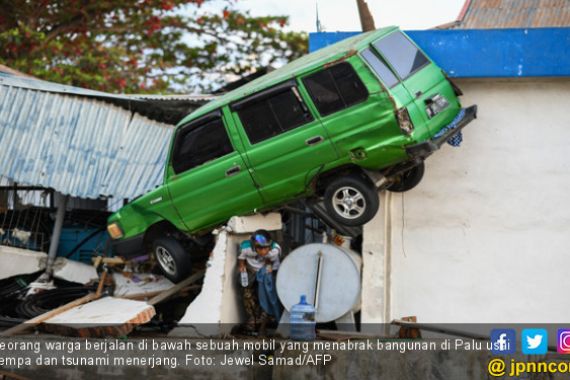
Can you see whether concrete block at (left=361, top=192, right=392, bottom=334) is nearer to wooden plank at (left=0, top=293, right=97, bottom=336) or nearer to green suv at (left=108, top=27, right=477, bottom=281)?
green suv at (left=108, top=27, right=477, bottom=281)

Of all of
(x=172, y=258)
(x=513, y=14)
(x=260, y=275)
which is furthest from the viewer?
(x=513, y=14)

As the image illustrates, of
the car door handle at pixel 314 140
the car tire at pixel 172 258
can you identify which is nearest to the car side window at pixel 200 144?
the car tire at pixel 172 258

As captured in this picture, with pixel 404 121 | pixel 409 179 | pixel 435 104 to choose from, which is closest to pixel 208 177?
pixel 409 179

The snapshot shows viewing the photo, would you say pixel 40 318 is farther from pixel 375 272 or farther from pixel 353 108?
pixel 353 108

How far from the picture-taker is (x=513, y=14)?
14.8 m

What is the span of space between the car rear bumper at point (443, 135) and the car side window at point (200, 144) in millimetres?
2282

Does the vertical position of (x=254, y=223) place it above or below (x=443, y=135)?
below

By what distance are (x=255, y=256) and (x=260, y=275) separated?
239 millimetres

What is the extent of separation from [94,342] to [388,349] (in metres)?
3.16

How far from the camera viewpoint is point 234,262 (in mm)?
10484

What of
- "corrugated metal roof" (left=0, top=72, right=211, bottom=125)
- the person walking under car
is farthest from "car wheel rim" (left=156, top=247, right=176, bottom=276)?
"corrugated metal roof" (left=0, top=72, right=211, bottom=125)

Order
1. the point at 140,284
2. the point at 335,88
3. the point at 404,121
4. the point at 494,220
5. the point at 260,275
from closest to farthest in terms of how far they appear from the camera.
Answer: the point at 404,121 → the point at 335,88 → the point at 494,220 → the point at 260,275 → the point at 140,284

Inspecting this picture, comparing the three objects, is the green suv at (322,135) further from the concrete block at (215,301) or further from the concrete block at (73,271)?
the concrete block at (73,271)

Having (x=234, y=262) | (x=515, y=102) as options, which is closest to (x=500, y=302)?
(x=515, y=102)
